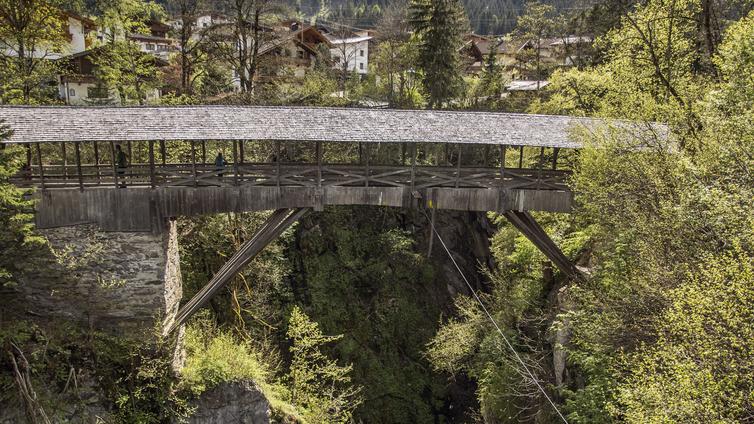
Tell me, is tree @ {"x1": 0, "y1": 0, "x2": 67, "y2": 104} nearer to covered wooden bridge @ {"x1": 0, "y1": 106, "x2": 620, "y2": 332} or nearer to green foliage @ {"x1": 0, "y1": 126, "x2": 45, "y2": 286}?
covered wooden bridge @ {"x1": 0, "y1": 106, "x2": 620, "y2": 332}

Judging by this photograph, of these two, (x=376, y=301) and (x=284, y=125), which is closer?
(x=284, y=125)

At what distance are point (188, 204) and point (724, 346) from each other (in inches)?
477

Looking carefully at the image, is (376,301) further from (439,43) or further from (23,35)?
(23,35)

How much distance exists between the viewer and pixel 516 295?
17.1 m

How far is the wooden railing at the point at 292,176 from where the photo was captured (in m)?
13.4

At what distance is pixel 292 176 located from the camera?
561 inches

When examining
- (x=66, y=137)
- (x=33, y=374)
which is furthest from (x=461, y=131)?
(x=33, y=374)

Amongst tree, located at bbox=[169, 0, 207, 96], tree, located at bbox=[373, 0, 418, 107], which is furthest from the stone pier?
tree, located at bbox=[373, 0, 418, 107]

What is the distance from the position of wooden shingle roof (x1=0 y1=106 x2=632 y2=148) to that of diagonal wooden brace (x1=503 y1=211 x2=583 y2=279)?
7.73 feet

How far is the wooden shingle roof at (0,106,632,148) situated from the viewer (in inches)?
Answer: 486

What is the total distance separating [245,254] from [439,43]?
59.7ft

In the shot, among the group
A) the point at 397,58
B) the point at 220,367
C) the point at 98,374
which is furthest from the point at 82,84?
the point at 220,367

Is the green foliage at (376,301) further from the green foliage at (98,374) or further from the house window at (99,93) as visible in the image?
the house window at (99,93)

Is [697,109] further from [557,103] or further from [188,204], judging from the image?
[188,204]
